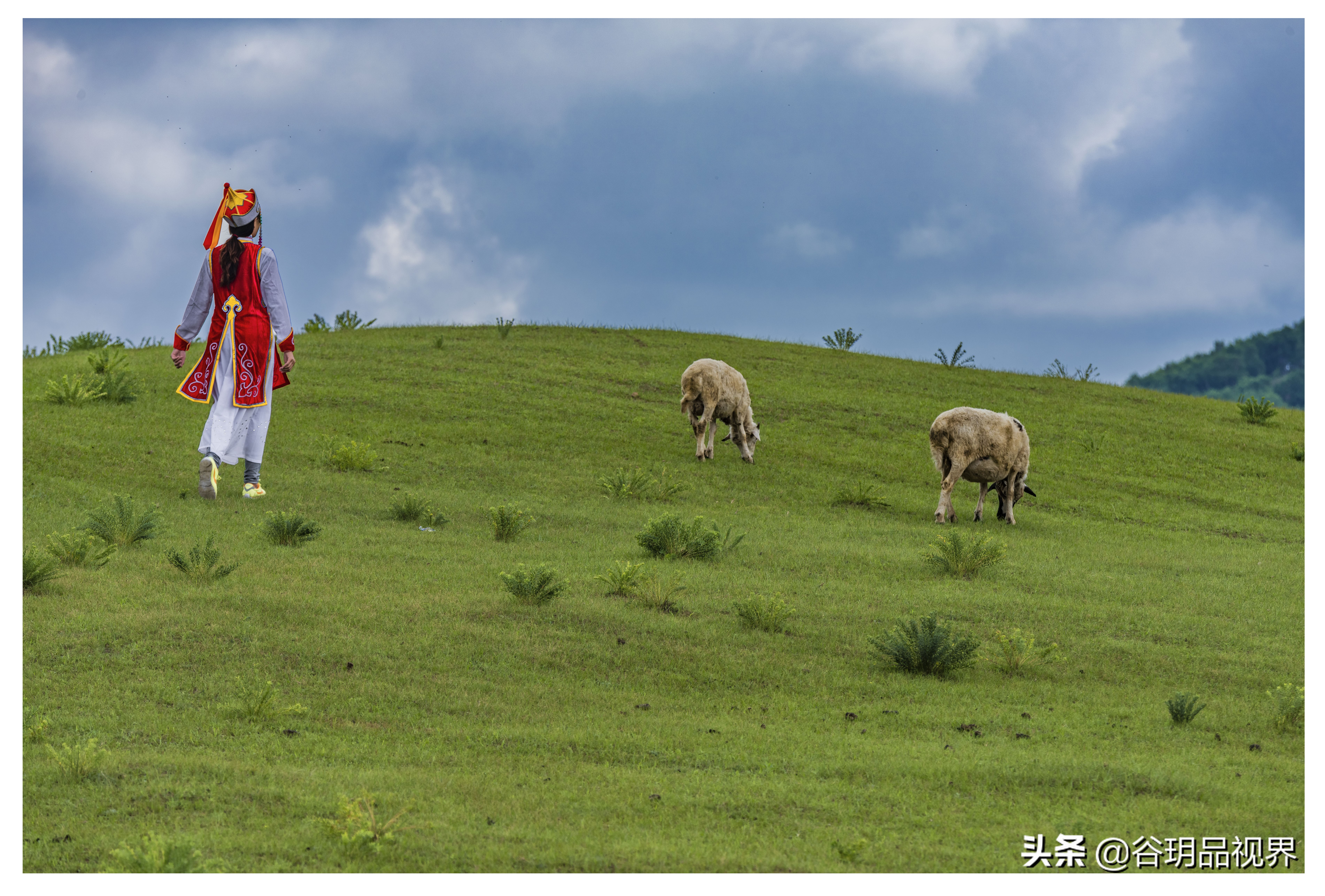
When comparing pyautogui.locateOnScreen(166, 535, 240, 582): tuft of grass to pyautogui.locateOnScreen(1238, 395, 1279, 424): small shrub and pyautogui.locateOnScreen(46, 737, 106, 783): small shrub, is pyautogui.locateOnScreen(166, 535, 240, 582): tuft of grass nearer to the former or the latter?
pyautogui.locateOnScreen(46, 737, 106, 783): small shrub

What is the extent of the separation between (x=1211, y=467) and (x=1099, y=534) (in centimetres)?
880

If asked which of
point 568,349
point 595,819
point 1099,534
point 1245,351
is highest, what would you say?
point 1245,351

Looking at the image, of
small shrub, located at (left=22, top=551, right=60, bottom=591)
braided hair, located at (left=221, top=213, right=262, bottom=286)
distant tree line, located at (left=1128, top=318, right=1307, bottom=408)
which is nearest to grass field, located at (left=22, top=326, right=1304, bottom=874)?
small shrub, located at (left=22, top=551, right=60, bottom=591)

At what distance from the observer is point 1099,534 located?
54.6 ft

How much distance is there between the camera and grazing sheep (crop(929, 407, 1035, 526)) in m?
16.1

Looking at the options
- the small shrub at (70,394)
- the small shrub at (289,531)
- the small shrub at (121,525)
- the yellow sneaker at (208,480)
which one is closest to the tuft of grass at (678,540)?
the small shrub at (289,531)

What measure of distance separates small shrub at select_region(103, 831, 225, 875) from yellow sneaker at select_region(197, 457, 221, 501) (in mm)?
9647

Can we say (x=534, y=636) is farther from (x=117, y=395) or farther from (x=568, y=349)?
(x=568, y=349)

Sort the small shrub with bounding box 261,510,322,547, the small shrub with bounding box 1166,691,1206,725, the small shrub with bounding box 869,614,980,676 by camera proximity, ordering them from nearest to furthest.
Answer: the small shrub with bounding box 1166,691,1206,725 → the small shrub with bounding box 869,614,980,676 → the small shrub with bounding box 261,510,322,547

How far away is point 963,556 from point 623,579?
4.37 metres

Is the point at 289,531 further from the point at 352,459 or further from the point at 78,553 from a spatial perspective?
the point at 352,459

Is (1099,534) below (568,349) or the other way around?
below

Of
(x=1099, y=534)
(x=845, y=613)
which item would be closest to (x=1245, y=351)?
(x=1099, y=534)

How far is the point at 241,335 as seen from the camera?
1422 cm
